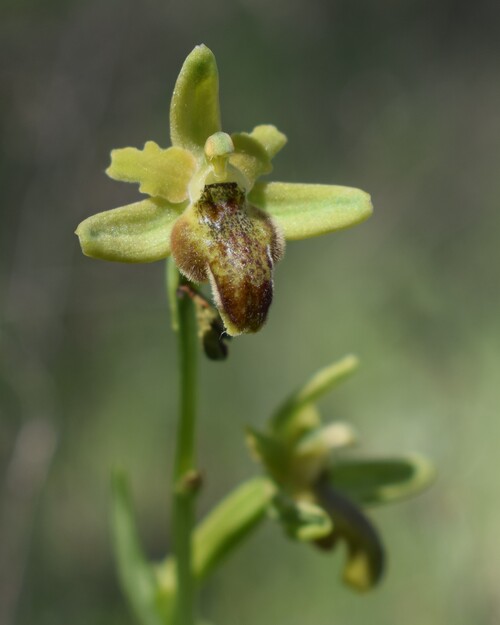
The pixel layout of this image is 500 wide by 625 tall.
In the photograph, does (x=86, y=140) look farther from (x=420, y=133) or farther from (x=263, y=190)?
(x=263, y=190)

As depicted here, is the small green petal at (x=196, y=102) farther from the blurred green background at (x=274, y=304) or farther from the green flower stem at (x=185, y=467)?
the blurred green background at (x=274, y=304)

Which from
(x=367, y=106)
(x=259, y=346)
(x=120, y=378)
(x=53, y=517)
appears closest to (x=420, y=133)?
(x=367, y=106)

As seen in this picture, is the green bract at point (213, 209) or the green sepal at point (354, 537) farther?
the green sepal at point (354, 537)

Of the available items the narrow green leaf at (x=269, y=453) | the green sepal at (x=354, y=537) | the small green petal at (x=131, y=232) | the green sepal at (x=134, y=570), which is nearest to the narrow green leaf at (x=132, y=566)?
the green sepal at (x=134, y=570)

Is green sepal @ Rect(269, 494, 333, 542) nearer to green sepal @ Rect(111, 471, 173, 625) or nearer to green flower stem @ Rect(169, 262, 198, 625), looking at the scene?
green flower stem @ Rect(169, 262, 198, 625)

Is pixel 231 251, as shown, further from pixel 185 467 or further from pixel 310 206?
pixel 185 467
